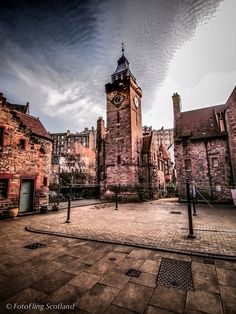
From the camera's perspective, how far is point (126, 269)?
172 inches

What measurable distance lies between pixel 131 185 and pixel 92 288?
68.2 ft

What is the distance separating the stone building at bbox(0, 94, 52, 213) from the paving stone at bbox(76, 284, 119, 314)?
438 inches

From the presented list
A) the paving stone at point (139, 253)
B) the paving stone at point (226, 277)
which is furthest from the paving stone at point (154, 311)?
the paving stone at point (139, 253)

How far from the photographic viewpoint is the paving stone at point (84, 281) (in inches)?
139

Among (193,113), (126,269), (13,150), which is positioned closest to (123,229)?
(126,269)

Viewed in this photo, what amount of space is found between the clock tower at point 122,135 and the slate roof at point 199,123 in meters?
6.51

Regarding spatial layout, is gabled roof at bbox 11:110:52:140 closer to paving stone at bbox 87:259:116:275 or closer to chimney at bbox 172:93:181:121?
paving stone at bbox 87:259:116:275

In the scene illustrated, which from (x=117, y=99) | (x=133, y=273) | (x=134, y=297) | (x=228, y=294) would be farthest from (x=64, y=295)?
(x=117, y=99)

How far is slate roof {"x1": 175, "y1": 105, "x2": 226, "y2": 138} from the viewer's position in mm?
22203

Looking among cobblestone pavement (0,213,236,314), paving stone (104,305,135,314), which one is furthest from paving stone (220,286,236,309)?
paving stone (104,305,135,314)

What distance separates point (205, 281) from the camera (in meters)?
3.78

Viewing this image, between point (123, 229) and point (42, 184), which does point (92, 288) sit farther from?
point (42, 184)

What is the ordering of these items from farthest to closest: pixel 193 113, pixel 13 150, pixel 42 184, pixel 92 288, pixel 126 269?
1. pixel 193 113
2. pixel 42 184
3. pixel 13 150
4. pixel 126 269
5. pixel 92 288

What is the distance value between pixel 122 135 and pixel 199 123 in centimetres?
1092
